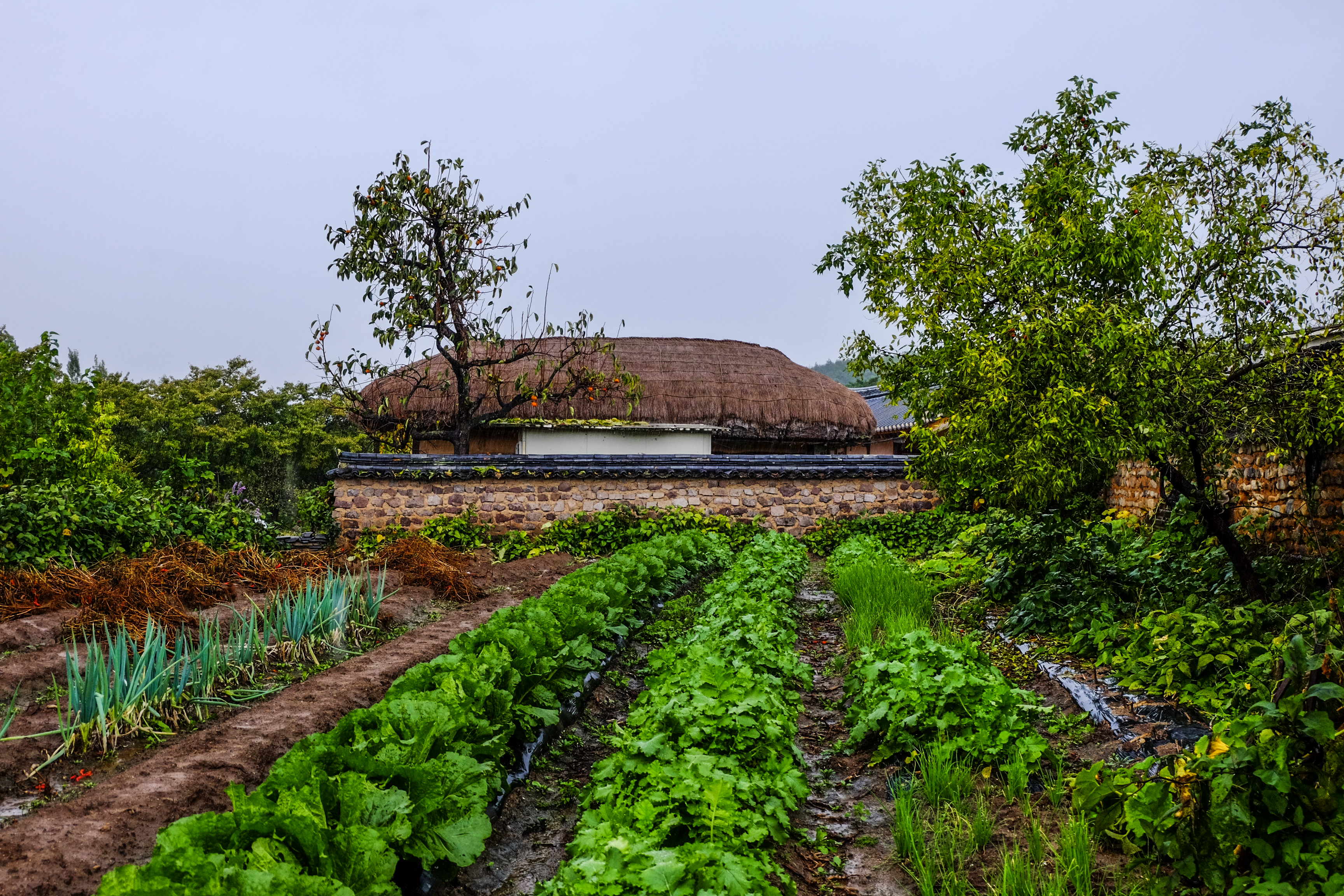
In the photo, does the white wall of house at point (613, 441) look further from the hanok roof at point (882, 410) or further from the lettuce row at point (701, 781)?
the lettuce row at point (701, 781)

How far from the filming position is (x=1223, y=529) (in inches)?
214

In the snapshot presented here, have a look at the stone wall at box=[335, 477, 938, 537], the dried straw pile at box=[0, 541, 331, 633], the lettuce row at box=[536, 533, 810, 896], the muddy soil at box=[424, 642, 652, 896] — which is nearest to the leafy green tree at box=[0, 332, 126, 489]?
the dried straw pile at box=[0, 541, 331, 633]

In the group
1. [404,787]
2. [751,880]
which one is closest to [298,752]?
[404,787]

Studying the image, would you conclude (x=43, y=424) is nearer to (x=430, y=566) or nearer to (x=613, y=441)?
(x=430, y=566)

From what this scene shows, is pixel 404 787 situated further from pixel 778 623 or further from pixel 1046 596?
pixel 1046 596

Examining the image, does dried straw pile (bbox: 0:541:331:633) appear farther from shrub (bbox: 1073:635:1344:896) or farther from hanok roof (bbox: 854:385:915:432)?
hanok roof (bbox: 854:385:915:432)

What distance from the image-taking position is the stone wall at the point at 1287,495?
19.3ft

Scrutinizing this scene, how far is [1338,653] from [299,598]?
590 cm

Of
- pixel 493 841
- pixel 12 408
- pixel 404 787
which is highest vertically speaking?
pixel 12 408

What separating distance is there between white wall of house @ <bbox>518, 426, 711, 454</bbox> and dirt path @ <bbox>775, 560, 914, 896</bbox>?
1150 centimetres

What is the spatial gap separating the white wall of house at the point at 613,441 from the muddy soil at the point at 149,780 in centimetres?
1123

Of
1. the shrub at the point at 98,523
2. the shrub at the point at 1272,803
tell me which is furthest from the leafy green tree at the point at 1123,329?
the shrub at the point at 98,523

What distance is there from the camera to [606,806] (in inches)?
123

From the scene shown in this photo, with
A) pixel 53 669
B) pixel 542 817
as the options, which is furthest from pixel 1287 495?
pixel 53 669
